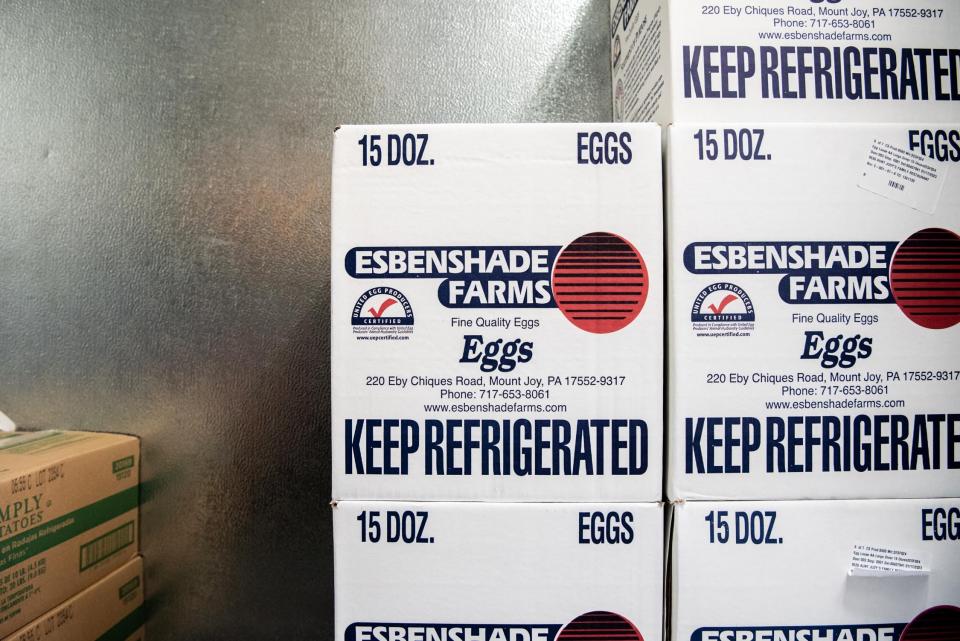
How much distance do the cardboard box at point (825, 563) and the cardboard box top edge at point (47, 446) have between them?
3.37 feet

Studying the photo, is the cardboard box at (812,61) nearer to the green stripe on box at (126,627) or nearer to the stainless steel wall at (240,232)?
the stainless steel wall at (240,232)

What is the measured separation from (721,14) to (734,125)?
16cm

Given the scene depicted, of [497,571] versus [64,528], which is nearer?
[497,571]

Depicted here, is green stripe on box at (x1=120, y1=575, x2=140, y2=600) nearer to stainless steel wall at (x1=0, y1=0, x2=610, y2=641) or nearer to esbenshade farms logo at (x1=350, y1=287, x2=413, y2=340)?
stainless steel wall at (x1=0, y1=0, x2=610, y2=641)

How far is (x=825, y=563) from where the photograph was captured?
0.75m

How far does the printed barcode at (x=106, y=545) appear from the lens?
3.45ft

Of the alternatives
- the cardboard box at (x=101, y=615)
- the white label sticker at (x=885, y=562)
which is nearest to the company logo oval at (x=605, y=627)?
the white label sticker at (x=885, y=562)

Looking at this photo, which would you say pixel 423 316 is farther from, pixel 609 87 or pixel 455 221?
pixel 609 87

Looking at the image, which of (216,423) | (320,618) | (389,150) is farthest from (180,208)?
(320,618)

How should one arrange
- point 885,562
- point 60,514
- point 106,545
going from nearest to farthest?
point 885,562 < point 60,514 < point 106,545

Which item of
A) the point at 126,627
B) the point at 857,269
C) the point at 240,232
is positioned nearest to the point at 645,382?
the point at 857,269

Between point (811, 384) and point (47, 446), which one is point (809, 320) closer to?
point (811, 384)

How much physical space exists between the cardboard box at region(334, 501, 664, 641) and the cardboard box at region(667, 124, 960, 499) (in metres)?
0.12

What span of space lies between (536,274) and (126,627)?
1.09 metres
